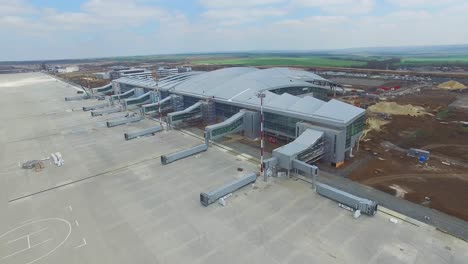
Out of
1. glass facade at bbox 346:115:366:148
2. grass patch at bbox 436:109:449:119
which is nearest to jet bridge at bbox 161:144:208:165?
glass facade at bbox 346:115:366:148

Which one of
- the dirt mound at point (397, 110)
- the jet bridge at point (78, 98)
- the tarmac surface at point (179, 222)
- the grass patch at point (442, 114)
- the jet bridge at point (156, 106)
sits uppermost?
the jet bridge at point (156, 106)

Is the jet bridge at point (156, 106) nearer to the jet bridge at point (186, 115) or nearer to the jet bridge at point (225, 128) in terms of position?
the jet bridge at point (186, 115)

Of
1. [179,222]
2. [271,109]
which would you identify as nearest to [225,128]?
[271,109]

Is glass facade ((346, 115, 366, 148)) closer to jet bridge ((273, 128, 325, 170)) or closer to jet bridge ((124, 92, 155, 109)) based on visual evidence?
jet bridge ((273, 128, 325, 170))

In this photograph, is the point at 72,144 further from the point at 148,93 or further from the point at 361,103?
the point at 361,103

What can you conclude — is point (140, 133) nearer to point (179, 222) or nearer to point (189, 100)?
point (189, 100)

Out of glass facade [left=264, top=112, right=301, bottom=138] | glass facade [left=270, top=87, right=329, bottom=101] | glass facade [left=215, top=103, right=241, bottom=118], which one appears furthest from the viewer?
glass facade [left=270, top=87, right=329, bottom=101]

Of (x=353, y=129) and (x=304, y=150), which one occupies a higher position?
(x=353, y=129)

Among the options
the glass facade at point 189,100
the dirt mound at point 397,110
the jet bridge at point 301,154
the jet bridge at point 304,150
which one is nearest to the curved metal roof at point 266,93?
the glass facade at point 189,100
